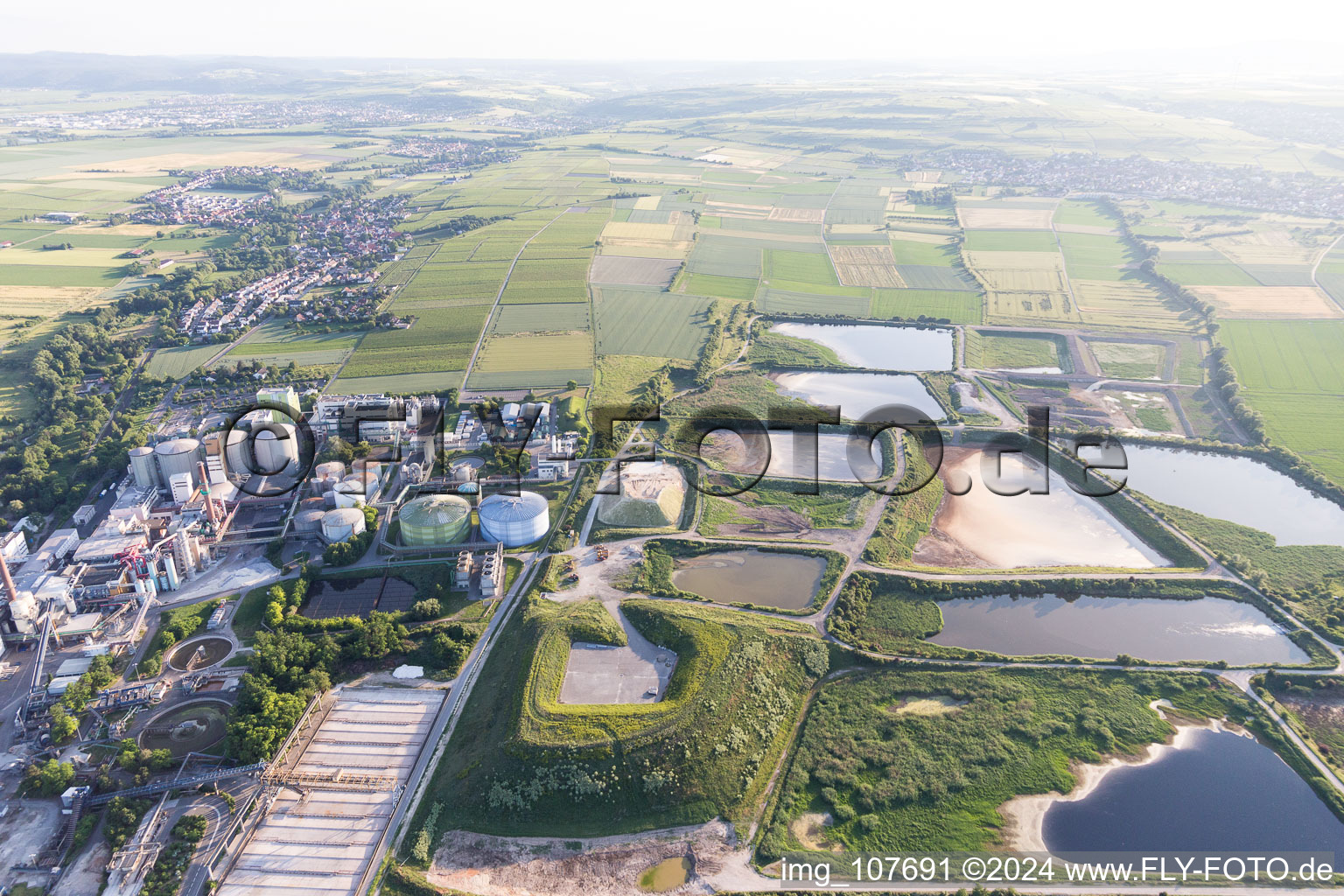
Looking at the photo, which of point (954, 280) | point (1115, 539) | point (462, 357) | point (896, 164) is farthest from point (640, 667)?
point (896, 164)

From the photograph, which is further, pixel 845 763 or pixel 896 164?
pixel 896 164

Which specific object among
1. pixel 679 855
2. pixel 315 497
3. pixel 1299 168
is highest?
pixel 1299 168

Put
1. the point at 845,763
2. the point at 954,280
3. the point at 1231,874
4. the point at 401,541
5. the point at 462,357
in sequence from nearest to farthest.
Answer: the point at 1231,874 < the point at 845,763 < the point at 401,541 < the point at 462,357 < the point at 954,280

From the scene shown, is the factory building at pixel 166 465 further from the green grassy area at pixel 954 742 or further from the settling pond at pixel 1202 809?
the settling pond at pixel 1202 809

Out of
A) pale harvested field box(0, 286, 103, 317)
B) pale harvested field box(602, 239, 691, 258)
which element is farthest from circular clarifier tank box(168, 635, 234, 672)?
pale harvested field box(602, 239, 691, 258)

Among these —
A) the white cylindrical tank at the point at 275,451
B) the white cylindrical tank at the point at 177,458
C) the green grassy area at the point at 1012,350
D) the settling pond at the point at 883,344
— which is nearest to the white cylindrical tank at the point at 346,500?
the white cylindrical tank at the point at 275,451

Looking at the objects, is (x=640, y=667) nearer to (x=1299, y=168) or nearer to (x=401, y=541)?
(x=401, y=541)

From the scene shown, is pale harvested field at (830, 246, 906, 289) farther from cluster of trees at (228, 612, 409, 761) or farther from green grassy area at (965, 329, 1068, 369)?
cluster of trees at (228, 612, 409, 761)
